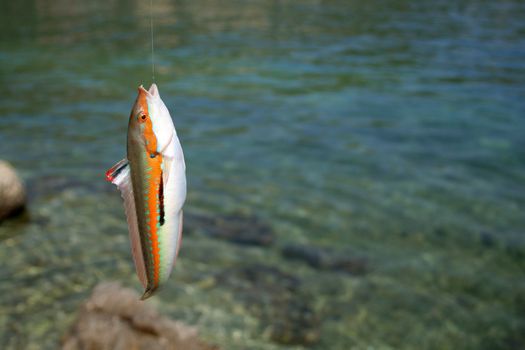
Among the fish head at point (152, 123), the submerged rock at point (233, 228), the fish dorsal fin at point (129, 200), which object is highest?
the fish head at point (152, 123)

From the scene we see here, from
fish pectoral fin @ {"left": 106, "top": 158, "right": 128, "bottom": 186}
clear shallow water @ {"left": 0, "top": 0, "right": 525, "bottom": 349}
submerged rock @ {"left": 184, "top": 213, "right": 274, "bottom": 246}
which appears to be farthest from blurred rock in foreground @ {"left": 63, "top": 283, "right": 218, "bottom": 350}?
fish pectoral fin @ {"left": 106, "top": 158, "right": 128, "bottom": 186}

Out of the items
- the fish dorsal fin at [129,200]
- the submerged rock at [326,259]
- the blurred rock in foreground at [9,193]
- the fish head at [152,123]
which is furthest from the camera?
the blurred rock in foreground at [9,193]

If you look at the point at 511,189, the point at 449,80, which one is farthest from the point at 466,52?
the point at 511,189

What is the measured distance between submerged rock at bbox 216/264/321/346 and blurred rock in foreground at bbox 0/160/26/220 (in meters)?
3.89

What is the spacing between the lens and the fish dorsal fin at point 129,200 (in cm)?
217

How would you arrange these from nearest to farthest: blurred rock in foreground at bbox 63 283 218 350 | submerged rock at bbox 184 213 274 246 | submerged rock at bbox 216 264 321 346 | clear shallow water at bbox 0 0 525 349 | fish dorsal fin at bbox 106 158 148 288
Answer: fish dorsal fin at bbox 106 158 148 288 < blurred rock in foreground at bbox 63 283 218 350 < submerged rock at bbox 216 264 321 346 < clear shallow water at bbox 0 0 525 349 < submerged rock at bbox 184 213 274 246

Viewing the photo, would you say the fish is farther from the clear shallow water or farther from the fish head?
the clear shallow water

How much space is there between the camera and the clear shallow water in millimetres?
7195

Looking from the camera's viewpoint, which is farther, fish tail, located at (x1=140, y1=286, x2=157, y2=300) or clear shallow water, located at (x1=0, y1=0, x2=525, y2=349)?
clear shallow water, located at (x1=0, y1=0, x2=525, y2=349)

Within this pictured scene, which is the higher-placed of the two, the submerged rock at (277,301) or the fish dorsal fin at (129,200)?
the fish dorsal fin at (129,200)

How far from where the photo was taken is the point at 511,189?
419 inches

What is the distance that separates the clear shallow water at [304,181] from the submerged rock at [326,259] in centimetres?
15

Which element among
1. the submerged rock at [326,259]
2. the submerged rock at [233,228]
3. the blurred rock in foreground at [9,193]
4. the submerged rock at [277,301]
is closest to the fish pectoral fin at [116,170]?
the submerged rock at [277,301]

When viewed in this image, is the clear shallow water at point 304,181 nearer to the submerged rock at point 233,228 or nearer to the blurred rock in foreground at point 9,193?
the submerged rock at point 233,228
